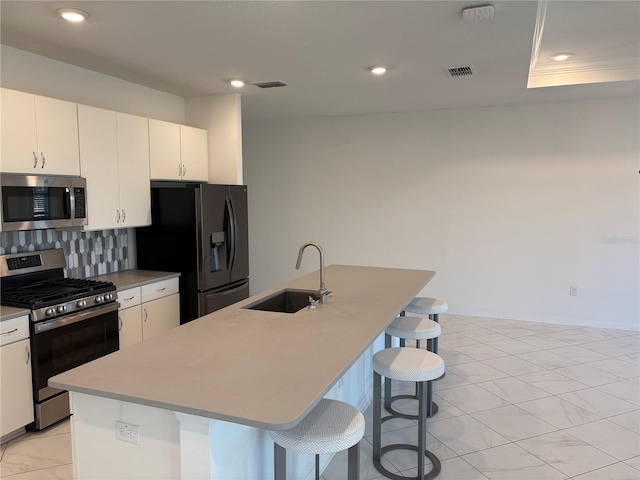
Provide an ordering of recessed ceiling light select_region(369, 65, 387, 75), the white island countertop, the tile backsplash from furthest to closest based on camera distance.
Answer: recessed ceiling light select_region(369, 65, 387, 75) → the tile backsplash → the white island countertop

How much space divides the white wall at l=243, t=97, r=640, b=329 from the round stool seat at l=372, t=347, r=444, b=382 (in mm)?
3502

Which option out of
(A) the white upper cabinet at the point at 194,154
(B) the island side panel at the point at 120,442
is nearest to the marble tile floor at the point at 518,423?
(B) the island side panel at the point at 120,442

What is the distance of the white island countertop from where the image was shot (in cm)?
148

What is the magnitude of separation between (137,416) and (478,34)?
9.36ft

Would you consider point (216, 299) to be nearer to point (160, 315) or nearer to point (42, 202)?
point (160, 315)

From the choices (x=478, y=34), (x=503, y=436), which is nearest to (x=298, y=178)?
(x=478, y=34)

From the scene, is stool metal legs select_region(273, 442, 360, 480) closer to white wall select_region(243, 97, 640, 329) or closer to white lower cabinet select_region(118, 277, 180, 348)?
white lower cabinet select_region(118, 277, 180, 348)

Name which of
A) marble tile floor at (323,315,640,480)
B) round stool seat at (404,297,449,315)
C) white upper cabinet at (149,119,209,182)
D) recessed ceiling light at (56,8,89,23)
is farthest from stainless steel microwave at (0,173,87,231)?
round stool seat at (404,297,449,315)

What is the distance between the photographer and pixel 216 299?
420 cm

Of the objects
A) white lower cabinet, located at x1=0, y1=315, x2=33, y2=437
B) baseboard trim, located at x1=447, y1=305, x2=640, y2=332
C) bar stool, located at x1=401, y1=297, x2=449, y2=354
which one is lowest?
baseboard trim, located at x1=447, y1=305, x2=640, y2=332

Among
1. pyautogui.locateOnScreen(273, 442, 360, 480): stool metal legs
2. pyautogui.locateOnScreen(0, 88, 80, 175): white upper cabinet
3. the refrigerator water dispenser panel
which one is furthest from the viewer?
the refrigerator water dispenser panel

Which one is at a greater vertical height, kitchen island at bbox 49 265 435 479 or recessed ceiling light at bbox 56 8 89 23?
recessed ceiling light at bbox 56 8 89 23

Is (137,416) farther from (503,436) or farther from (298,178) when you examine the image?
(298,178)

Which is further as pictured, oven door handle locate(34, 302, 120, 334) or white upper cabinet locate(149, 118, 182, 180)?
white upper cabinet locate(149, 118, 182, 180)
